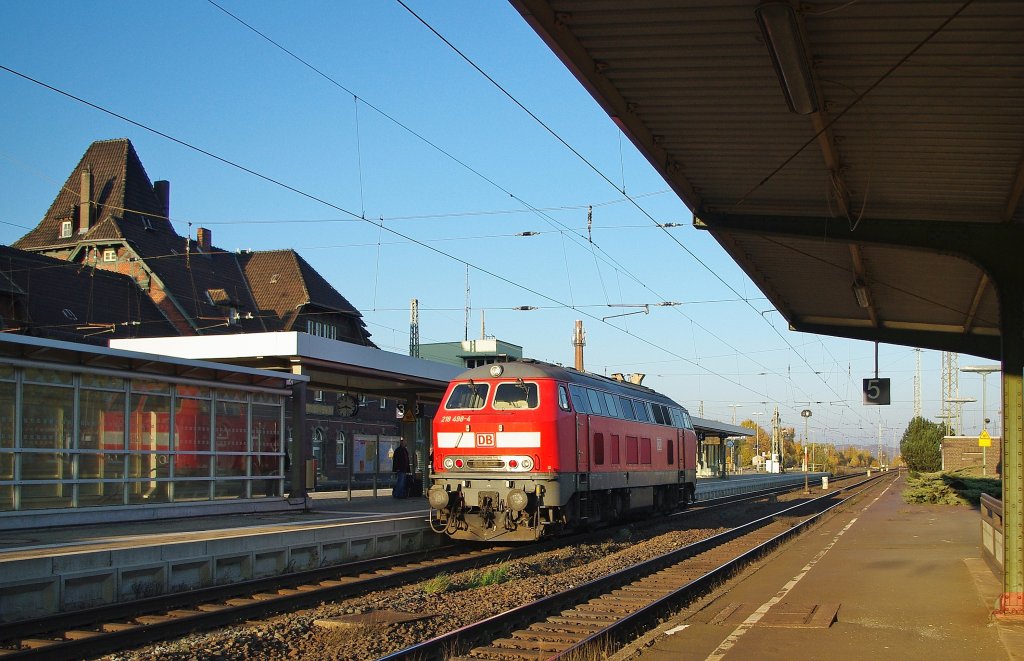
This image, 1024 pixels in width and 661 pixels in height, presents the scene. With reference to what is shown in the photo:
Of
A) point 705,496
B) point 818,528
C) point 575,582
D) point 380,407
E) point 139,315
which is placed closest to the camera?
point 575,582

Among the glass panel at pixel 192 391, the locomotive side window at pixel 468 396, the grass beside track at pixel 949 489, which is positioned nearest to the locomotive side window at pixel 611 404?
the locomotive side window at pixel 468 396

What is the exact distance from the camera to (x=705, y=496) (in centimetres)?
3853

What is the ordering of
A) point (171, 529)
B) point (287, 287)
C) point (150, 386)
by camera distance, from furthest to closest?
point (287, 287), point (150, 386), point (171, 529)

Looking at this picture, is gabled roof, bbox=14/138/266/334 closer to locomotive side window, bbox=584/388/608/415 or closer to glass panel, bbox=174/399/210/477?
glass panel, bbox=174/399/210/477

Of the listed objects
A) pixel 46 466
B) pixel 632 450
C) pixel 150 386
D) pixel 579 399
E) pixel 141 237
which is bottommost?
pixel 632 450

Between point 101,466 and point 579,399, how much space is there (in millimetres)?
8555

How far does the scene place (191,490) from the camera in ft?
60.8

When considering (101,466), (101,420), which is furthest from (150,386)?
(101,466)

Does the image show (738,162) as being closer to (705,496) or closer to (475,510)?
(475,510)

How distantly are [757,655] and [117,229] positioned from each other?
4489 centimetres

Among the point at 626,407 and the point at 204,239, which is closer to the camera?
the point at 626,407

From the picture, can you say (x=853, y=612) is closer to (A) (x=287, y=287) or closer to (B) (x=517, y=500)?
(B) (x=517, y=500)

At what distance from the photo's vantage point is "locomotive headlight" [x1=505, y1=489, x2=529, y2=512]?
16.2 meters

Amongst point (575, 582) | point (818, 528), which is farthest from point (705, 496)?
point (575, 582)
